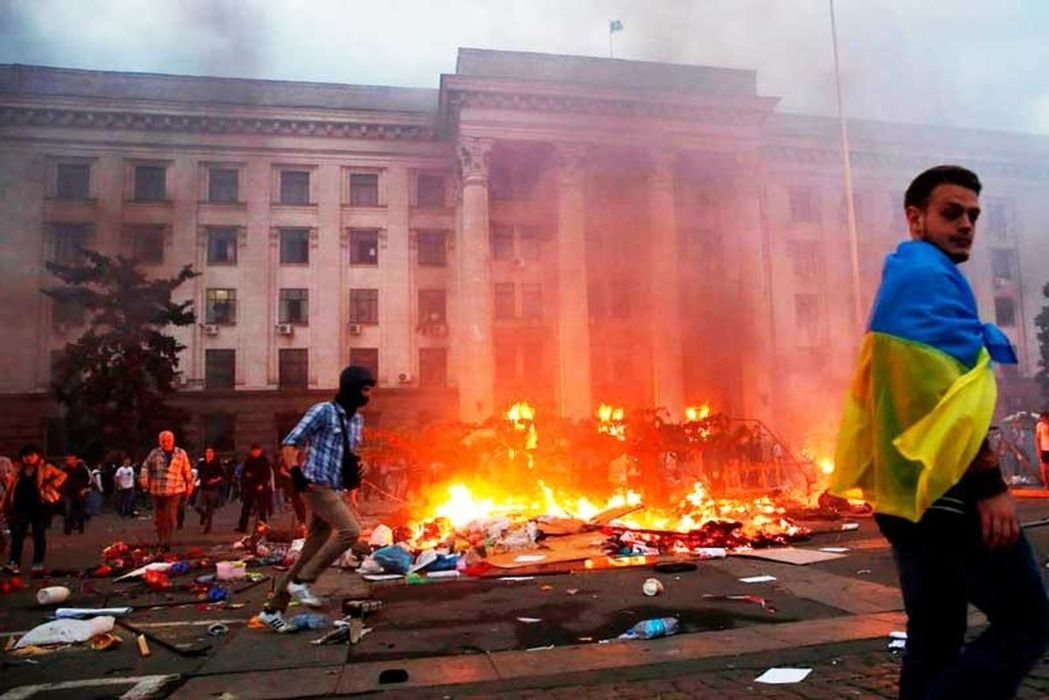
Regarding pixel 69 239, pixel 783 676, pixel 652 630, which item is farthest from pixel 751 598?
pixel 69 239

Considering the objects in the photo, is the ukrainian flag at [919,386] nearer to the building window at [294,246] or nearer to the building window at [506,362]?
the building window at [506,362]

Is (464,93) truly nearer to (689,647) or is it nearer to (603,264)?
(603,264)

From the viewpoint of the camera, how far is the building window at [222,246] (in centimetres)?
3036

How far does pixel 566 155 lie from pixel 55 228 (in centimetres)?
2010

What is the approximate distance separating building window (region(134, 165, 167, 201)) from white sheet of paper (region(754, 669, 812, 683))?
3197cm

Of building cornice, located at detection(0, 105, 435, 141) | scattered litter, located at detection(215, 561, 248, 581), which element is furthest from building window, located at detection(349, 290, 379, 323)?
scattered litter, located at detection(215, 561, 248, 581)

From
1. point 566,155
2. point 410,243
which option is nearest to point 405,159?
point 410,243

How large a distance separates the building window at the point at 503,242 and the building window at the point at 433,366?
15.0 ft

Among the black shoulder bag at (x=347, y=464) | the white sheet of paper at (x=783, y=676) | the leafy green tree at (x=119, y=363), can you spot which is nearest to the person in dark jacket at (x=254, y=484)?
the black shoulder bag at (x=347, y=464)

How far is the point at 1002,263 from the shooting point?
30844 mm

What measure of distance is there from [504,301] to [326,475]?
26.2 metres

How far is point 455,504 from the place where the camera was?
1112 cm

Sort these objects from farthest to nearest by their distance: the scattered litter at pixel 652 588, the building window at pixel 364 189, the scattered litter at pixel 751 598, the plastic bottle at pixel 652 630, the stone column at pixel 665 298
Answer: the building window at pixel 364 189, the stone column at pixel 665 298, the scattered litter at pixel 652 588, the scattered litter at pixel 751 598, the plastic bottle at pixel 652 630

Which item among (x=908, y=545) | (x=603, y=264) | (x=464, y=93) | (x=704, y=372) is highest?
(x=464, y=93)
